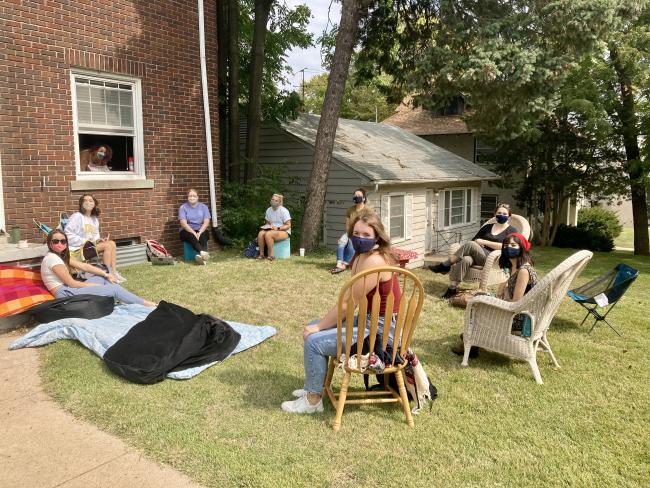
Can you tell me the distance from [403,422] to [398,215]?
9.93 meters

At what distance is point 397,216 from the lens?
1341 cm

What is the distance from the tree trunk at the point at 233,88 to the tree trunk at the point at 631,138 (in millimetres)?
11020

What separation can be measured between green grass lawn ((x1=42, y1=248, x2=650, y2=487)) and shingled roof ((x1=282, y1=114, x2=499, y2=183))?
7.19 meters

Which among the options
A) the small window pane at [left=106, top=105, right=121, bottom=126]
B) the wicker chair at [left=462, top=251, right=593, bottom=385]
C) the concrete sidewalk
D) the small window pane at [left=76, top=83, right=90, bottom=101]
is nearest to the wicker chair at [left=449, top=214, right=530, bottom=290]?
the wicker chair at [left=462, top=251, right=593, bottom=385]

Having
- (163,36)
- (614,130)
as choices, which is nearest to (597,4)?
(163,36)

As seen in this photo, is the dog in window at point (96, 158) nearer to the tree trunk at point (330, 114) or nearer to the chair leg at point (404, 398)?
the tree trunk at point (330, 114)

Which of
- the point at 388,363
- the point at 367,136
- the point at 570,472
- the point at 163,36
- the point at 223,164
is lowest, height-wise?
the point at 570,472

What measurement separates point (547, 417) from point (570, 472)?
0.77m

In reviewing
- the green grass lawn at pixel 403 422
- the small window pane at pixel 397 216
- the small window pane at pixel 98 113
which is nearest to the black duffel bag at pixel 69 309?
the green grass lawn at pixel 403 422

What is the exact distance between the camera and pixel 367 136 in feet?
53.2

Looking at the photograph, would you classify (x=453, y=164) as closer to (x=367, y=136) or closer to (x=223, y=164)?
(x=367, y=136)

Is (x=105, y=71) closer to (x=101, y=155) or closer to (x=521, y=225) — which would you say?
(x=101, y=155)

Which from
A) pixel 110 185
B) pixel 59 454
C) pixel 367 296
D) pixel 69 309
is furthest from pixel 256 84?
pixel 59 454

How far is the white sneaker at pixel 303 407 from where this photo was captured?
3900 mm
